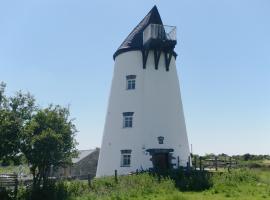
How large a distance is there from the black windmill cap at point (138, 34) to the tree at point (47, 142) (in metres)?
9.35

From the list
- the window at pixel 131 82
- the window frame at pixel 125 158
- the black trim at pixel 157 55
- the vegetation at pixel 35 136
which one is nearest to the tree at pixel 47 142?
the vegetation at pixel 35 136

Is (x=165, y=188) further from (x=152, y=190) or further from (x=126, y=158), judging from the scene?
(x=126, y=158)

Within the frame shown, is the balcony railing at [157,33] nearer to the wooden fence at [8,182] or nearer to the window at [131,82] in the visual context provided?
the window at [131,82]

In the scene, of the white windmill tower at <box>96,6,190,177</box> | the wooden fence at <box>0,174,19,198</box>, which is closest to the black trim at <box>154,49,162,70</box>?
the white windmill tower at <box>96,6,190,177</box>

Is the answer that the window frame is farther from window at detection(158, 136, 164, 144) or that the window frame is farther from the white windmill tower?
window at detection(158, 136, 164, 144)

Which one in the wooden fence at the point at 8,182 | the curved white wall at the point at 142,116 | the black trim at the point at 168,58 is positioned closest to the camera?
the wooden fence at the point at 8,182

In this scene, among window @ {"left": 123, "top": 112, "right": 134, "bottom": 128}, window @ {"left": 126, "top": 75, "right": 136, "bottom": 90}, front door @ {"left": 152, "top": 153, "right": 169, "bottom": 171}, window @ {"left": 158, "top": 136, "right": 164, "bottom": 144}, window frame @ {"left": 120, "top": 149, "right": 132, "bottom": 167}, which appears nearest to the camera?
front door @ {"left": 152, "top": 153, "right": 169, "bottom": 171}

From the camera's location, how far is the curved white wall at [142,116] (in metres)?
27.8

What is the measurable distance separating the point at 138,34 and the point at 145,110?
6073mm

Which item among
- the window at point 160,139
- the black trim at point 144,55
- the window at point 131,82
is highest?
the black trim at point 144,55

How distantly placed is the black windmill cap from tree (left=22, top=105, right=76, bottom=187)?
368 inches

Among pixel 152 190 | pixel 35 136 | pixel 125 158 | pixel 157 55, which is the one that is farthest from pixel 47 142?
pixel 157 55

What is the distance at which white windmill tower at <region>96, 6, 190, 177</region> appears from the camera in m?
27.8

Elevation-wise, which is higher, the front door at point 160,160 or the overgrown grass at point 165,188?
the front door at point 160,160
